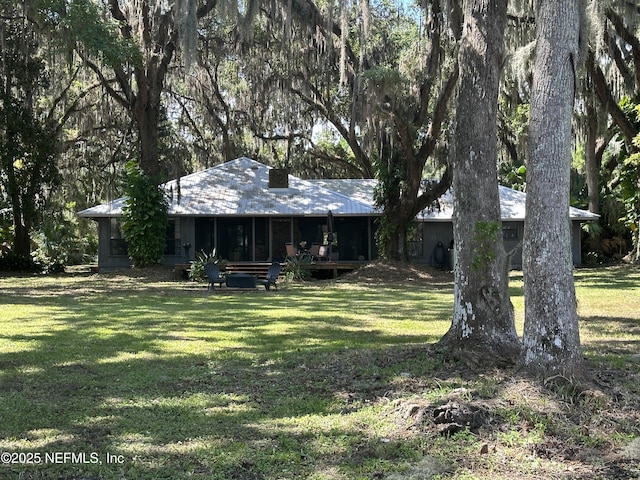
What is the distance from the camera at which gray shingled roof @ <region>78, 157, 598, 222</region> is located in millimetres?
24094

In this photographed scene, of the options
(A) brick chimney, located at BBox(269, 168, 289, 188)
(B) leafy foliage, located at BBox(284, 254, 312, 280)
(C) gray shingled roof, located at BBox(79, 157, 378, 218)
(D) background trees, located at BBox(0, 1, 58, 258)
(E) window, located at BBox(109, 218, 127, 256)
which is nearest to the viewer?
(B) leafy foliage, located at BBox(284, 254, 312, 280)

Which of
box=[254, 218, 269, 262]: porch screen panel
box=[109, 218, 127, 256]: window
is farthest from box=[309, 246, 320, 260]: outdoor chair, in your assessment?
box=[109, 218, 127, 256]: window

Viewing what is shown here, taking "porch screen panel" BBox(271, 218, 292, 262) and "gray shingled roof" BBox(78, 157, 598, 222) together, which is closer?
"gray shingled roof" BBox(78, 157, 598, 222)

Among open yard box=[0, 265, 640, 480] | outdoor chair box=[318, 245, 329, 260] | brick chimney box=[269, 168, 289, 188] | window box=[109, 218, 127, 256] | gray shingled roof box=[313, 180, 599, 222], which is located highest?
brick chimney box=[269, 168, 289, 188]

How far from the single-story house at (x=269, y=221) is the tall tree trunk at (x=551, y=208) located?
18136mm

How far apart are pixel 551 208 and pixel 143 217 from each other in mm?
18519

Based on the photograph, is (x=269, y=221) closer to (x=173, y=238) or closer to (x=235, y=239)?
(x=235, y=239)

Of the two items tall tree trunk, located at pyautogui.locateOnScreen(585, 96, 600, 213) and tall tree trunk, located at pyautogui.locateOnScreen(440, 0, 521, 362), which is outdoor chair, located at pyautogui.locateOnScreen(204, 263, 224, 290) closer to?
tall tree trunk, located at pyautogui.locateOnScreen(440, 0, 521, 362)

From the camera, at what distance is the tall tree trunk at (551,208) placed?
5.70 metres

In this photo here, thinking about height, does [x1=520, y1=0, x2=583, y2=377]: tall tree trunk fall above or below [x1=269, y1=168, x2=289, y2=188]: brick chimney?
below

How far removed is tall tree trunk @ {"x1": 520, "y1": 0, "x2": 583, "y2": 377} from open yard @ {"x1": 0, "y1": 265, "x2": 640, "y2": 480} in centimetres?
35

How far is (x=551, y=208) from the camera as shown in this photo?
5.70m

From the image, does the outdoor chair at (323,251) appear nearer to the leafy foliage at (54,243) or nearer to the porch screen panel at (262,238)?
the porch screen panel at (262,238)

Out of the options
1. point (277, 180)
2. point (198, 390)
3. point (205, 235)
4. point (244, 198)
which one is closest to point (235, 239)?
point (205, 235)
